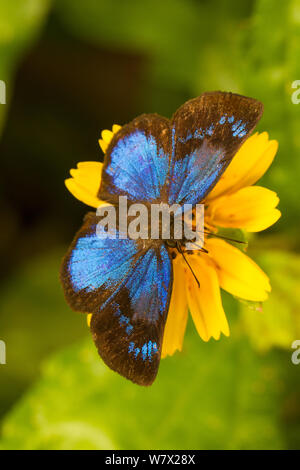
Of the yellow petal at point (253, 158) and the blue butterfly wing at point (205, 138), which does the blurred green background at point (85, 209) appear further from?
the blue butterfly wing at point (205, 138)

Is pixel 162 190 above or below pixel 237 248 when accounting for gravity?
above

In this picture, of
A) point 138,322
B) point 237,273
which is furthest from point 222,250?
point 138,322

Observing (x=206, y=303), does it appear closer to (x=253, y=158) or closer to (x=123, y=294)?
(x=123, y=294)

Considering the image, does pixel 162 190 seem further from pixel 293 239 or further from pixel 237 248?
pixel 293 239

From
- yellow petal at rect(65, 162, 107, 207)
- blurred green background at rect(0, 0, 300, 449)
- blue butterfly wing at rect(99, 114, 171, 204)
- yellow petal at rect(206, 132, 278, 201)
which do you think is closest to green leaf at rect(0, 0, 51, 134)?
blurred green background at rect(0, 0, 300, 449)
